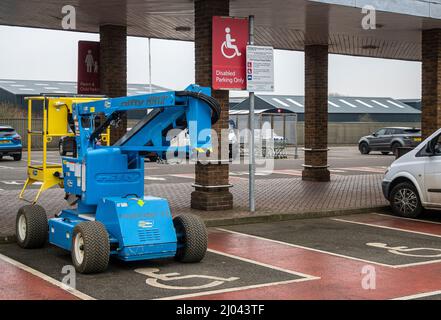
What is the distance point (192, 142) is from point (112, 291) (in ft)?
5.90

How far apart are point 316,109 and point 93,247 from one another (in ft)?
41.7

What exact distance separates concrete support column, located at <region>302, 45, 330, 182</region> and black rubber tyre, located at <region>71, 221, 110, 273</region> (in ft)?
40.5

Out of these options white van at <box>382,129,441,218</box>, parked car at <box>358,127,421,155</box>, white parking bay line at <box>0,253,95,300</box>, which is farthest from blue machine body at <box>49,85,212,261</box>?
parked car at <box>358,127,421,155</box>

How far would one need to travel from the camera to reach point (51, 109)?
369 inches

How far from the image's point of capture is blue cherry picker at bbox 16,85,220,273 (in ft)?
24.5

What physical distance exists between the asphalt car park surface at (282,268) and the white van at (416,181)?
1.14 m

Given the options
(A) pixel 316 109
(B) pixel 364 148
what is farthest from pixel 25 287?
Answer: (B) pixel 364 148

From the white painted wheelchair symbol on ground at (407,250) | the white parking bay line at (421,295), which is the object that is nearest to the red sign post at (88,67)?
the white painted wheelchair symbol on ground at (407,250)

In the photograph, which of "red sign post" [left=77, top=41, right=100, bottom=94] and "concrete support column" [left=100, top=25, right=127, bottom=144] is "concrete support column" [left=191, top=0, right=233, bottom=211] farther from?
"red sign post" [left=77, top=41, right=100, bottom=94]

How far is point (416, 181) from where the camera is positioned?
12336 mm

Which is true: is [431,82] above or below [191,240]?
above

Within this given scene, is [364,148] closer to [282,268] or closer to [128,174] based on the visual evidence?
[282,268]

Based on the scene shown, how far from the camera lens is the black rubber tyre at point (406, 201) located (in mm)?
12500

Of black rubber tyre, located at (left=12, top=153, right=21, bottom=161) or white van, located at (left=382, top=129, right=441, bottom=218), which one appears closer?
white van, located at (left=382, top=129, right=441, bottom=218)
